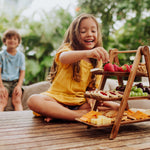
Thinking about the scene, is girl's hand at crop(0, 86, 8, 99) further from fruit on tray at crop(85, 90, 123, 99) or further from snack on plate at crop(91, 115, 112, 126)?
snack on plate at crop(91, 115, 112, 126)

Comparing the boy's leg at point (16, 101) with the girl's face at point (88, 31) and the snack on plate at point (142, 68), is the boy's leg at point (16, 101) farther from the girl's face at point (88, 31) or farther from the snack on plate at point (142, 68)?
the snack on plate at point (142, 68)

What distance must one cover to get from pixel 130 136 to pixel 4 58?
7.99 ft

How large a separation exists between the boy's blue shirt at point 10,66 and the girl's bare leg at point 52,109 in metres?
1.37

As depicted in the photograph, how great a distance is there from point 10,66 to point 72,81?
4.95 feet

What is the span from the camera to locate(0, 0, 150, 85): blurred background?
5.95 metres

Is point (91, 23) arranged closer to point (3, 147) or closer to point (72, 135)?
point (72, 135)

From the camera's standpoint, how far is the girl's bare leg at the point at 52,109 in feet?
7.38

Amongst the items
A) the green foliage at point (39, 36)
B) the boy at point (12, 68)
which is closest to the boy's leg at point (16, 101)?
the boy at point (12, 68)

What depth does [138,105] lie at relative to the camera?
10.3 feet

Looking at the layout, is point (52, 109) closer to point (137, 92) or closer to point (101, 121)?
point (101, 121)

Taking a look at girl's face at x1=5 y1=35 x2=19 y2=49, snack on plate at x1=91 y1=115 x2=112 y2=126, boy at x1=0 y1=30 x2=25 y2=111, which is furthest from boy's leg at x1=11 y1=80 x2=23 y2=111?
snack on plate at x1=91 y1=115 x2=112 y2=126

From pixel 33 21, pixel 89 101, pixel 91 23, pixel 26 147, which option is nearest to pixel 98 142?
pixel 26 147

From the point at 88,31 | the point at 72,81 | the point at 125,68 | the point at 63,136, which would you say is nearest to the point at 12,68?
the point at 72,81

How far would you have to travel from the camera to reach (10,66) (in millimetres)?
3551
